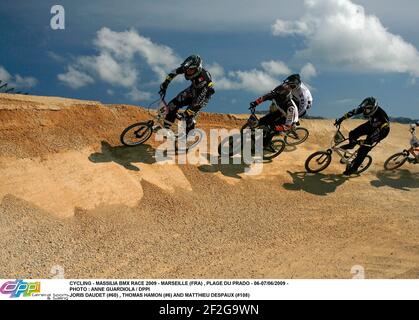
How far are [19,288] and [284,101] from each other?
10.5m

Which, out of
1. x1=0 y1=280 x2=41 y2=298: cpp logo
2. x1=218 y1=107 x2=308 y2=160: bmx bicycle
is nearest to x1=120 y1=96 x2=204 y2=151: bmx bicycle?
x1=218 y1=107 x2=308 y2=160: bmx bicycle

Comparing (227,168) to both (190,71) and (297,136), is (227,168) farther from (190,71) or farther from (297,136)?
(297,136)

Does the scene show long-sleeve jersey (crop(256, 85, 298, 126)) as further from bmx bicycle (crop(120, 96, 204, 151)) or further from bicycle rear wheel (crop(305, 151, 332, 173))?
bmx bicycle (crop(120, 96, 204, 151))

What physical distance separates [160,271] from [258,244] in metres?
2.89

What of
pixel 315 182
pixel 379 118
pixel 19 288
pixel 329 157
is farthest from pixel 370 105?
pixel 19 288

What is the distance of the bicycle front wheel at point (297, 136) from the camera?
17822mm

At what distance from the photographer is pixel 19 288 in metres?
8.70

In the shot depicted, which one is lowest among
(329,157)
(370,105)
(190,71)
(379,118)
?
(329,157)

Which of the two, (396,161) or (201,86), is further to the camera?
(396,161)

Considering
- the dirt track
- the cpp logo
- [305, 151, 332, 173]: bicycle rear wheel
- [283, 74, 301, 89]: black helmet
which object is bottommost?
the cpp logo

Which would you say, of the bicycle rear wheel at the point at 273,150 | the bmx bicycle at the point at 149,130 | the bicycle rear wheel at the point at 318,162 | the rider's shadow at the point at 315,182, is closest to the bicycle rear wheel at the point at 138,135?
the bmx bicycle at the point at 149,130

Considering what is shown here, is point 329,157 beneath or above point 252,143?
beneath

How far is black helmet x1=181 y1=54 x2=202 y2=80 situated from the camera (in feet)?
44.9

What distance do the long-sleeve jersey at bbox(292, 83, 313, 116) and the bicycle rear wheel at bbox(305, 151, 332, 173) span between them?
1918 mm
